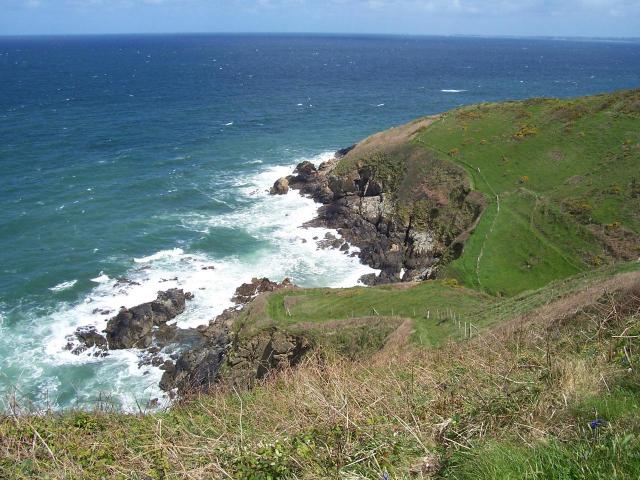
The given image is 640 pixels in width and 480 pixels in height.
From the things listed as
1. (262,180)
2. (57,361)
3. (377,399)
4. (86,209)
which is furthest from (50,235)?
(377,399)

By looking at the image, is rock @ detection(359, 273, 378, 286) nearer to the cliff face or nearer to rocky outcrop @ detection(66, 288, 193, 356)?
the cliff face

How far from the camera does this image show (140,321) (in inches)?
1630

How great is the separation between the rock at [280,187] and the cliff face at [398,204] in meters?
1.70

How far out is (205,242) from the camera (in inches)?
2288

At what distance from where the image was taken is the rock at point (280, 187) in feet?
239

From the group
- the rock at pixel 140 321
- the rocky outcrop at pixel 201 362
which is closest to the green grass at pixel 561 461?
the rocky outcrop at pixel 201 362

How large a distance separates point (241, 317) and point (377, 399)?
2996cm

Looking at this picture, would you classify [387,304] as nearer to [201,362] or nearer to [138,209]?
[201,362]

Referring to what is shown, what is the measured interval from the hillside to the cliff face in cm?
24

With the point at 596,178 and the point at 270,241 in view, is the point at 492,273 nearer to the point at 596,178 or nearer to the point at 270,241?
the point at 596,178

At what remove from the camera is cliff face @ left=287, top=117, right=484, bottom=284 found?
5066cm

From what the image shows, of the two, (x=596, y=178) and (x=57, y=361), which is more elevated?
(x=596, y=178)

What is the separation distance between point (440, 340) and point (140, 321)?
2689 cm

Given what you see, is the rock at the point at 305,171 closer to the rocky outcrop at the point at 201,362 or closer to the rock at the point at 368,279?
the rock at the point at 368,279
